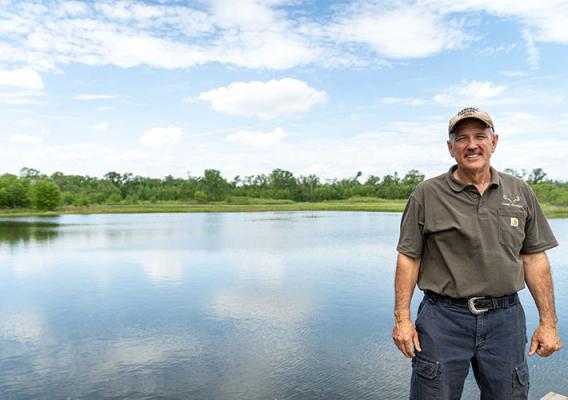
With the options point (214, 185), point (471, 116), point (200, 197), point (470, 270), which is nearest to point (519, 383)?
point (470, 270)

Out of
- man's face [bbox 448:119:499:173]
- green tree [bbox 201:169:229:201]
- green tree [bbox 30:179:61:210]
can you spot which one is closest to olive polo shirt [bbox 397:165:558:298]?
man's face [bbox 448:119:499:173]

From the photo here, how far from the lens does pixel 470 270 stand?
117 inches

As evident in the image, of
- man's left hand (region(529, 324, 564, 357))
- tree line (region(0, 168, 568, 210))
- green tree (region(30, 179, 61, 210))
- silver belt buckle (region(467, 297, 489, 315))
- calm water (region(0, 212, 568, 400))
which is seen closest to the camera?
silver belt buckle (region(467, 297, 489, 315))

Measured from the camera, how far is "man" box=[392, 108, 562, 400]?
296cm

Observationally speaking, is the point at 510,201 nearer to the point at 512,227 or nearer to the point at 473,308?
the point at 512,227

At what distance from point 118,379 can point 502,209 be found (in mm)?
6599

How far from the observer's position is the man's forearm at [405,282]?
122 inches

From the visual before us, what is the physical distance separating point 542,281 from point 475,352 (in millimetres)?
667

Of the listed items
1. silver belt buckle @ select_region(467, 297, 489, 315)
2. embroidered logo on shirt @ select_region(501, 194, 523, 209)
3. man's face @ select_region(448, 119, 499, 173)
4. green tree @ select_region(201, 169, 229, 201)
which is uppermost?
green tree @ select_region(201, 169, 229, 201)

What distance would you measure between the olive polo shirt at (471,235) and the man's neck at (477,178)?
0.13 feet

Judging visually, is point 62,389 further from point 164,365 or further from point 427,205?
point 427,205

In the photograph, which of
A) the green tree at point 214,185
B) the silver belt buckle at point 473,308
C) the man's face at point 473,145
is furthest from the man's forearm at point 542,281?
the green tree at point 214,185

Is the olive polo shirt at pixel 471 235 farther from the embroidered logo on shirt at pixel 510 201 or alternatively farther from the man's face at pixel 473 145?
the man's face at pixel 473 145

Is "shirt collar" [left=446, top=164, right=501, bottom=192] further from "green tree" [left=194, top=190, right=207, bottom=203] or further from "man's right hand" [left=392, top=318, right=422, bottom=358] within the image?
"green tree" [left=194, top=190, right=207, bottom=203]
